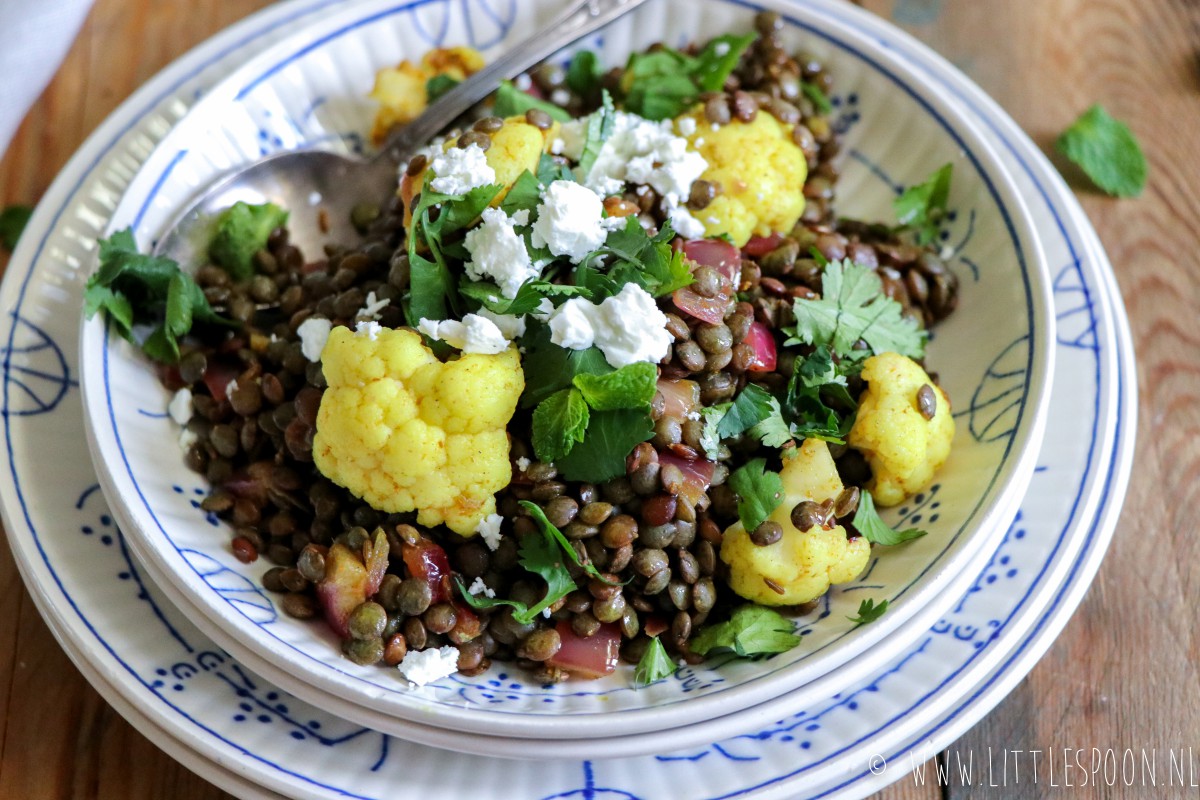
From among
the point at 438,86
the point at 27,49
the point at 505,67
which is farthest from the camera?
the point at 27,49

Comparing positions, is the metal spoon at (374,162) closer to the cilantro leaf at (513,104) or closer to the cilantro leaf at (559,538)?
the cilantro leaf at (513,104)

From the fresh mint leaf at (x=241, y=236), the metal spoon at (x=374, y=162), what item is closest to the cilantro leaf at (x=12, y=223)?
the fresh mint leaf at (x=241, y=236)

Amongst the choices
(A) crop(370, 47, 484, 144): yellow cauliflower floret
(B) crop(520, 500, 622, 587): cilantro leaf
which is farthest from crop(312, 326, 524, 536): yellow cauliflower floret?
(A) crop(370, 47, 484, 144): yellow cauliflower floret

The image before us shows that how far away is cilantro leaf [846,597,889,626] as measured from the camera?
259 cm

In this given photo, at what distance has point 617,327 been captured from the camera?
2664mm

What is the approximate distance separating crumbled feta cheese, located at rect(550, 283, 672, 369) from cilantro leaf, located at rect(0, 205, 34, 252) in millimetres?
2372

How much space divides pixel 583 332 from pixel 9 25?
2.93 m

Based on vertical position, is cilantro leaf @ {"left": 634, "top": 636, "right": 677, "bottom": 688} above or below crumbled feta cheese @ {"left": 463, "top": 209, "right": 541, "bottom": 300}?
below

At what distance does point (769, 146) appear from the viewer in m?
3.37

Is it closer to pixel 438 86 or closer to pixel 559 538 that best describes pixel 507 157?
pixel 438 86

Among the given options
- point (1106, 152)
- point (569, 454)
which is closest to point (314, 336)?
point (569, 454)

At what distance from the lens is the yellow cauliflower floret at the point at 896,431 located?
9.44ft

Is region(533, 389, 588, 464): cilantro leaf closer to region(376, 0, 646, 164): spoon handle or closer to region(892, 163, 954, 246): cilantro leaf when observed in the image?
region(376, 0, 646, 164): spoon handle

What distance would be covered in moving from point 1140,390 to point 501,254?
2394mm
